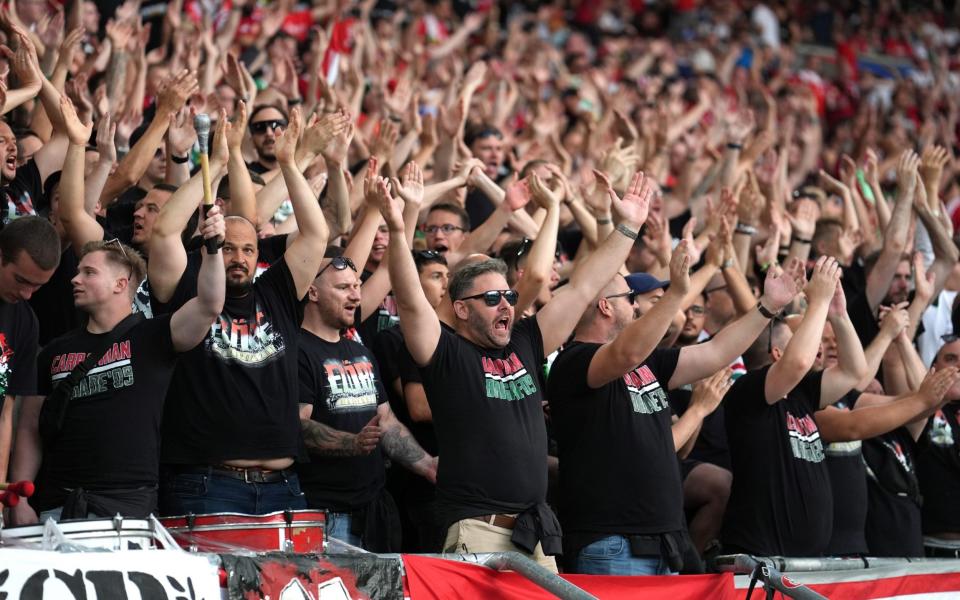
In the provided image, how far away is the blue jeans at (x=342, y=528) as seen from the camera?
19.7 feet

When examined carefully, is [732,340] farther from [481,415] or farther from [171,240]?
[171,240]

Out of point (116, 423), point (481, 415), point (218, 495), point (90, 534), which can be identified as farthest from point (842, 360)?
point (90, 534)

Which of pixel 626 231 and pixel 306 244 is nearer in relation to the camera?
pixel 306 244

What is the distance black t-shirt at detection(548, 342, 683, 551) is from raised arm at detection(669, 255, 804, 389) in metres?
0.27

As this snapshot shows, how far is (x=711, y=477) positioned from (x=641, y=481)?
141 centimetres

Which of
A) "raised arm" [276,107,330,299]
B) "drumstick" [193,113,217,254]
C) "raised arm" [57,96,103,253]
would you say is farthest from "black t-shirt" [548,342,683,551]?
"raised arm" [57,96,103,253]

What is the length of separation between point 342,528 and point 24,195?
7.40ft

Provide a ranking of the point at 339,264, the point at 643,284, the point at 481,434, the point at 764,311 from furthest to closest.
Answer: the point at 643,284, the point at 764,311, the point at 339,264, the point at 481,434

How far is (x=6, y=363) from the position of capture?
209 inches

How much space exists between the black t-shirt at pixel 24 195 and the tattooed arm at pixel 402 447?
1907 millimetres

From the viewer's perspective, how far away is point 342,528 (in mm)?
6043

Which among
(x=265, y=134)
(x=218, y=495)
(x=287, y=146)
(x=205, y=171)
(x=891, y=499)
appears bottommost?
(x=891, y=499)

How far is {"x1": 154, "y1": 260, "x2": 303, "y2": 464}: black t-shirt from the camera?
5504 millimetres

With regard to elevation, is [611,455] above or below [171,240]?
below
